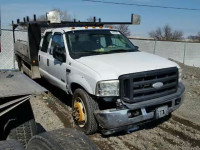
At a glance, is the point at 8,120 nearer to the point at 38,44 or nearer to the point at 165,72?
the point at 165,72

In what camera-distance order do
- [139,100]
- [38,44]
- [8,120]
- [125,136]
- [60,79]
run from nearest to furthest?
1. [8,120]
2. [139,100]
3. [125,136]
4. [60,79]
5. [38,44]

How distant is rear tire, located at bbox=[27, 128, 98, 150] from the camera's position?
80.5 inches

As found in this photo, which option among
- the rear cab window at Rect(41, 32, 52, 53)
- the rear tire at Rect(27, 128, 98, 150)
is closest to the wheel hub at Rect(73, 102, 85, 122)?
the rear tire at Rect(27, 128, 98, 150)

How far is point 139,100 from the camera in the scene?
395cm

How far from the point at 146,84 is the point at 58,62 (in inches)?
90.6

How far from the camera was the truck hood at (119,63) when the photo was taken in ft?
12.9

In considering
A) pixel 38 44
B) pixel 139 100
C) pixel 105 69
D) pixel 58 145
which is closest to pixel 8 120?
pixel 58 145

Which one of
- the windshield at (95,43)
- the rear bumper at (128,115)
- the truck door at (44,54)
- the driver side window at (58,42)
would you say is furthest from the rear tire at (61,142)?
the truck door at (44,54)

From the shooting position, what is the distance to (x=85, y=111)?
426cm

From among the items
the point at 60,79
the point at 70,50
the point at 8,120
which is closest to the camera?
the point at 8,120

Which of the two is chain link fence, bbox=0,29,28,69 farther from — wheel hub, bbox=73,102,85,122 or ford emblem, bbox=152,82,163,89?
ford emblem, bbox=152,82,163,89

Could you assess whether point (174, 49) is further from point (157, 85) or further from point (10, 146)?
point (10, 146)

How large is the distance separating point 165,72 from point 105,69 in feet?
3.49

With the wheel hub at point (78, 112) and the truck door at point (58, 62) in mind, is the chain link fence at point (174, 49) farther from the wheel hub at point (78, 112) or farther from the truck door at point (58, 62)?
the wheel hub at point (78, 112)
